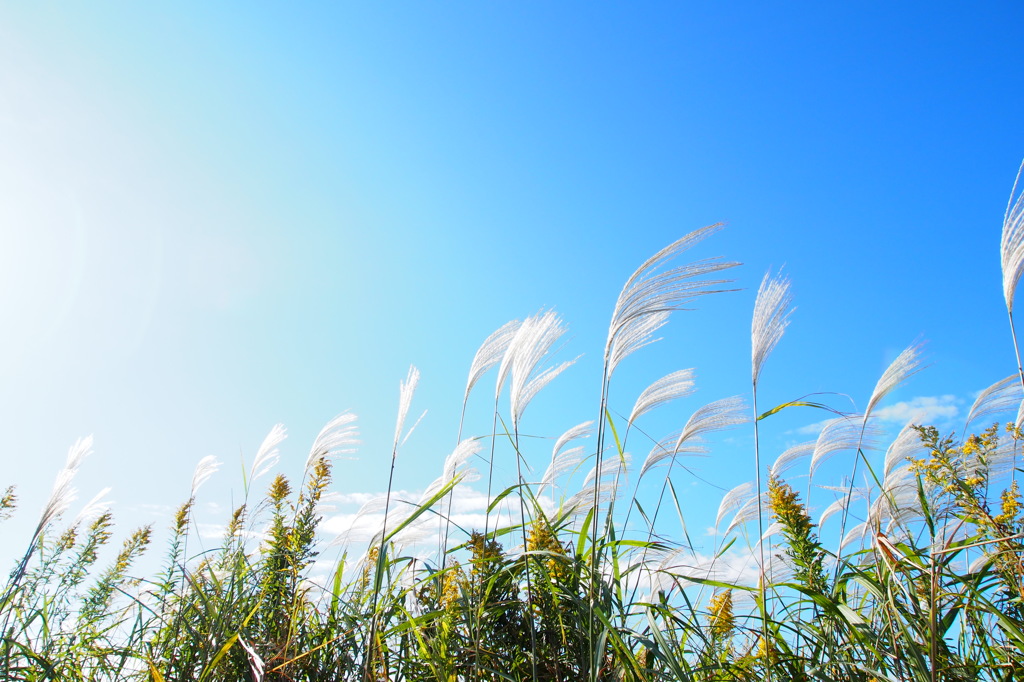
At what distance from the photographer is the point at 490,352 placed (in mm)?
2662

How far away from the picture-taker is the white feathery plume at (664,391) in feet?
8.93

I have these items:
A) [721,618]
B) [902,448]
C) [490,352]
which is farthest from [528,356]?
[902,448]

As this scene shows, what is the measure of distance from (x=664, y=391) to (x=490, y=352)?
0.84 m

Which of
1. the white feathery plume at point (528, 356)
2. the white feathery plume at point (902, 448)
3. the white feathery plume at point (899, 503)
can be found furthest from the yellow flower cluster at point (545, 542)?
the white feathery plume at point (902, 448)

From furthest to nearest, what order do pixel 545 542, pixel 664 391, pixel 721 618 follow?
pixel 664 391
pixel 721 618
pixel 545 542

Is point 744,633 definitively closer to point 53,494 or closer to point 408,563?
point 408,563

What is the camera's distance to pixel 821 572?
2.07 m

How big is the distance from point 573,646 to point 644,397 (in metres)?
1.29

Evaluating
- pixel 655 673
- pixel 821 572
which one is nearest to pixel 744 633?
pixel 821 572

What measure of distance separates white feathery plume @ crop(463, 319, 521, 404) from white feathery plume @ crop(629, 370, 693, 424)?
0.67 metres

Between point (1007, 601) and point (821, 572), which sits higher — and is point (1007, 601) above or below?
below

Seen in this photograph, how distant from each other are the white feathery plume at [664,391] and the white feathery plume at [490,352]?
672 millimetres

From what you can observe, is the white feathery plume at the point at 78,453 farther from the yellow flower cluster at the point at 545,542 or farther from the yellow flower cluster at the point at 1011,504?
the yellow flower cluster at the point at 1011,504

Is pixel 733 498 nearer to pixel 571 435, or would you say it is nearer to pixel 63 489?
pixel 571 435
